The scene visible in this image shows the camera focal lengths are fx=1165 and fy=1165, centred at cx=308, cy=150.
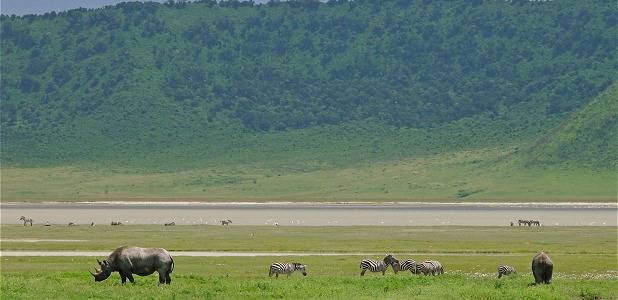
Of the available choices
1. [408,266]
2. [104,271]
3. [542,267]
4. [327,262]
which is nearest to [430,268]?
[408,266]

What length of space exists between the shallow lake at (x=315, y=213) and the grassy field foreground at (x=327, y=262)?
10273 mm

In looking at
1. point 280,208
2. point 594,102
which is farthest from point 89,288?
point 594,102

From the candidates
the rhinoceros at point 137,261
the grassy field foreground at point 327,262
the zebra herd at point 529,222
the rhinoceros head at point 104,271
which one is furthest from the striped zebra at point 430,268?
the zebra herd at point 529,222

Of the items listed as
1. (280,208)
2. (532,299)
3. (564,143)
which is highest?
(564,143)

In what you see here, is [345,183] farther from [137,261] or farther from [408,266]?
[137,261]

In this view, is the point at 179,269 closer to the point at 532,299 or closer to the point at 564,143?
the point at 532,299

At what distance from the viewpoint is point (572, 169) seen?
149 m

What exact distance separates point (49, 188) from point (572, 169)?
69995 mm

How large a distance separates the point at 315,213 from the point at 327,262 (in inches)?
2284

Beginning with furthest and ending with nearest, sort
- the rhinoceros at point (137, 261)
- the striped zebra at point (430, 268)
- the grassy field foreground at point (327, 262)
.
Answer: the striped zebra at point (430, 268) → the rhinoceros at point (137, 261) → the grassy field foreground at point (327, 262)

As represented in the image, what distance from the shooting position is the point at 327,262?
51562 millimetres

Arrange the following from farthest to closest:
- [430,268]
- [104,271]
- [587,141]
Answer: [587,141], [430,268], [104,271]

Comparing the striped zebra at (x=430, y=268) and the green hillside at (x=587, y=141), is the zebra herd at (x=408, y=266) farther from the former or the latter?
the green hillside at (x=587, y=141)

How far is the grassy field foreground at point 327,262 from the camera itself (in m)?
34.6
